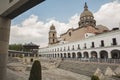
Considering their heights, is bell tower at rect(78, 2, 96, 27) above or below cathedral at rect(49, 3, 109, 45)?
above

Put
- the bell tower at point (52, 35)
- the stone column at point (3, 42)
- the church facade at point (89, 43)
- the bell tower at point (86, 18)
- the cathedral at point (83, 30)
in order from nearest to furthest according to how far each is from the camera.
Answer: the stone column at point (3, 42)
the church facade at point (89, 43)
the cathedral at point (83, 30)
the bell tower at point (86, 18)
the bell tower at point (52, 35)

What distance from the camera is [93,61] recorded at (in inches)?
994

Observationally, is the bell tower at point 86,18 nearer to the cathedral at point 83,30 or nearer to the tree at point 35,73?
the cathedral at point 83,30

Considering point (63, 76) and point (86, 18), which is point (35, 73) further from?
point (86, 18)

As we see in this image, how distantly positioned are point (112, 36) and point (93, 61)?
6.55 meters

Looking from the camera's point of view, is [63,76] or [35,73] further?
[63,76]

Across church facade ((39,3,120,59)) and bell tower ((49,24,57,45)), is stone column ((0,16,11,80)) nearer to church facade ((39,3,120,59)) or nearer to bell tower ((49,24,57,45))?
church facade ((39,3,120,59))

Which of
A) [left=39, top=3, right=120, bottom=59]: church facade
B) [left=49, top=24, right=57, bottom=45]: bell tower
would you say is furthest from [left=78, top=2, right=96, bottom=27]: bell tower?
[left=49, top=24, right=57, bottom=45]: bell tower

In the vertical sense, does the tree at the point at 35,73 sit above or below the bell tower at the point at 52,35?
below

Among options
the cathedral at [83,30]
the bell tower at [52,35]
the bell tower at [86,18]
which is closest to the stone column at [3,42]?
the cathedral at [83,30]

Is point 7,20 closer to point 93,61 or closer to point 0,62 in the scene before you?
point 0,62

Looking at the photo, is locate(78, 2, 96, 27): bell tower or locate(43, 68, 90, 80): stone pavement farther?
locate(78, 2, 96, 27): bell tower

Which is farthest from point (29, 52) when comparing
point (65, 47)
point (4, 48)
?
point (4, 48)

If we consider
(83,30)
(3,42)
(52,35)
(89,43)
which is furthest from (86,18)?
(3,42)
